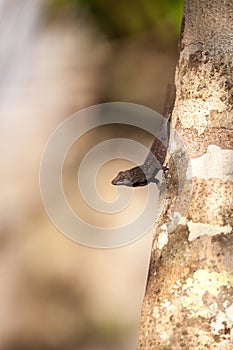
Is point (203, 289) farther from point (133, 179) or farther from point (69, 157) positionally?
point (69, 157)

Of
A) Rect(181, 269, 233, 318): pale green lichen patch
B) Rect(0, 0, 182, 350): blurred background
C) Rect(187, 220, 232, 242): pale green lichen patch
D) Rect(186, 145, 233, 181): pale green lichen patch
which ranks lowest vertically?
Rect(181, 269, 233, 318): pale green lichen patch

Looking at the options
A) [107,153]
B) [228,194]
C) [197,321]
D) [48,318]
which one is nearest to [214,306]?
[197,321]

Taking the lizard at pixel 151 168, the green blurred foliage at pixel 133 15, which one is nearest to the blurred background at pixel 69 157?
the green blurred foliage at pixel 133 15

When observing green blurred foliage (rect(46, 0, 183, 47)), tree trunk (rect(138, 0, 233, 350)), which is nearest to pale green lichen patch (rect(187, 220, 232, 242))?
tree trunk (rect(138, 0, 233, 350))

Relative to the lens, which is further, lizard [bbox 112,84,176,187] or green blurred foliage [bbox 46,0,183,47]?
green blurred foliage [bbox 46,0,183,47]

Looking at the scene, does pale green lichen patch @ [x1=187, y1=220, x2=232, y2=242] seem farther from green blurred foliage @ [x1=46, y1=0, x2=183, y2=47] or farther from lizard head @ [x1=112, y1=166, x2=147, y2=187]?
green blurred foliage @ [x1=46, y1=0, x2=183, y2=47]

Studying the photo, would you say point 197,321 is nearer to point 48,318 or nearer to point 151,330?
point 151,330
